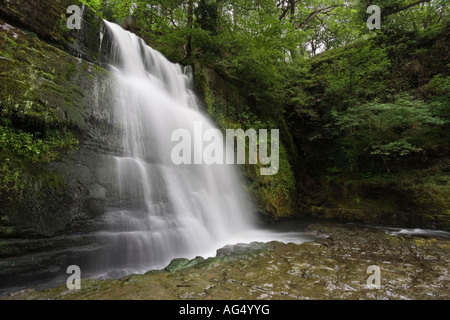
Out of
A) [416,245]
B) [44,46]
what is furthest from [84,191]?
[416,245]

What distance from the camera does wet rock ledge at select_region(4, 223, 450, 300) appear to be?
2449mm

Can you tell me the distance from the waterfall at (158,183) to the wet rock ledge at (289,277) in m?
0.83

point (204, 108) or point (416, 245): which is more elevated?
point (204, 108)

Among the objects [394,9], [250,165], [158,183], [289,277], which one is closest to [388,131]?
[250,165]

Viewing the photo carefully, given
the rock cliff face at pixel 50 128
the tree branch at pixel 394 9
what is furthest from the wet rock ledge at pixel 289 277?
the tree branch at pixel 394 9

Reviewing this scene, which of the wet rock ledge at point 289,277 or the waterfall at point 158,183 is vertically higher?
the waterfall at point 158,183

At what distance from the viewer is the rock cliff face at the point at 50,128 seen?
114 inches

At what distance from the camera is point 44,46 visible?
3992 millimetres

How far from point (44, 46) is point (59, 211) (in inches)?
114

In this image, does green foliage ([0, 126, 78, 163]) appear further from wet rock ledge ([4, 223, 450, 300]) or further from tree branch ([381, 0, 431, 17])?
tree branch ([381, 0, 431, 17])

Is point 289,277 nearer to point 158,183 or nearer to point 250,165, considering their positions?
point 158,183

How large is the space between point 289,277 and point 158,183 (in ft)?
10.1

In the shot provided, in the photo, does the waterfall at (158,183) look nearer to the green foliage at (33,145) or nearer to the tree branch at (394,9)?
the green foliage at (33,145)
